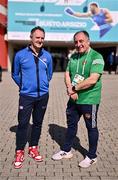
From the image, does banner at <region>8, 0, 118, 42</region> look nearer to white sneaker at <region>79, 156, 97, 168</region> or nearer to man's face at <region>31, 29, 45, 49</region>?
man's face at <region>31, 29, 45, 49</region>

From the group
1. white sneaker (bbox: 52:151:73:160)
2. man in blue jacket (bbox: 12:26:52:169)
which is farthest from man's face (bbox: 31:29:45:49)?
white sneaker (bbox: 52:151:73:160)

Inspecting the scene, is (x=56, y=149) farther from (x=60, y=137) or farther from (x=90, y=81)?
(x=90, y=81)

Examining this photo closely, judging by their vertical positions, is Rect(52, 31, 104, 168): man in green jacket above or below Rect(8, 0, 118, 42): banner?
below

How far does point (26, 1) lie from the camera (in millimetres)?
29672

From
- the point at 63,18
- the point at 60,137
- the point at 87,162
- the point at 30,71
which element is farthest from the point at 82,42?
the point at 63,18

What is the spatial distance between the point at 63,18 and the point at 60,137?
2392 cm

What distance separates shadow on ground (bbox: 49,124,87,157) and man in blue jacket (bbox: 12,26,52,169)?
36.9 inches

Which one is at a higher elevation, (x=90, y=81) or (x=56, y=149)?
(x=90, y=81)

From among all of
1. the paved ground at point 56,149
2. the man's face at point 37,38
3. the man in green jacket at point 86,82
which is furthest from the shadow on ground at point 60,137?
the man's face at point 37,38

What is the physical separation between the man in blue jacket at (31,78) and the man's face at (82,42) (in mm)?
485

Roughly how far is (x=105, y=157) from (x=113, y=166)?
1.51 feet

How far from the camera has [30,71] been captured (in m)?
5.44

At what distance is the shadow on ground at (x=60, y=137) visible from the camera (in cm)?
637

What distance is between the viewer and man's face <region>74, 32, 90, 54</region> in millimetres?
5359
